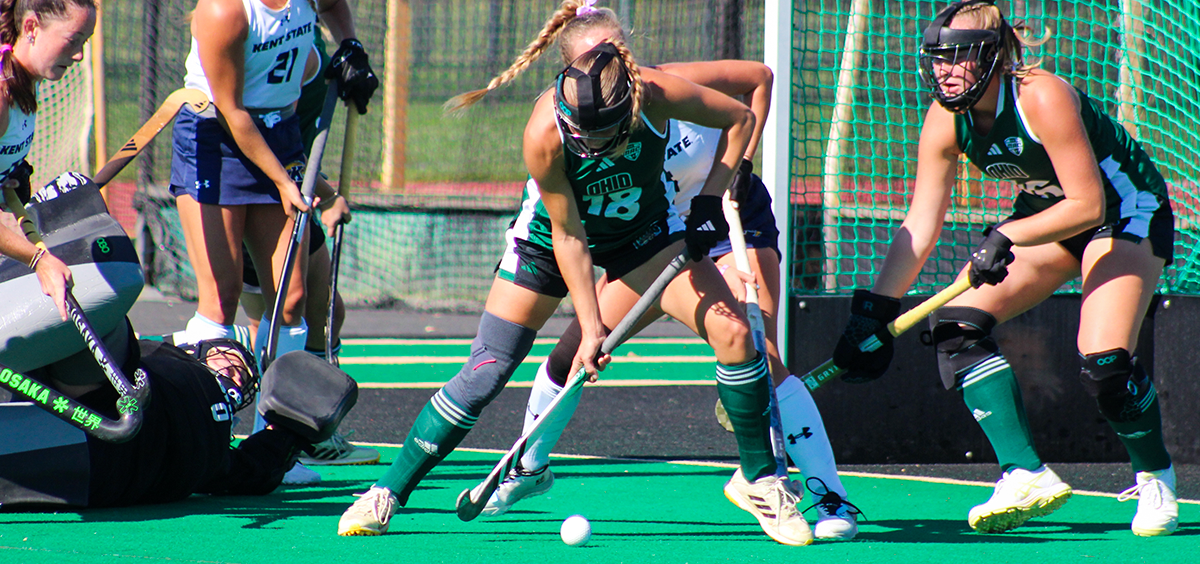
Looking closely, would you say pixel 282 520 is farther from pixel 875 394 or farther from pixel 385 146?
pixel 385 146

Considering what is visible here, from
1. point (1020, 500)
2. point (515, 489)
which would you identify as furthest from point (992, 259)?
point (515, 489)

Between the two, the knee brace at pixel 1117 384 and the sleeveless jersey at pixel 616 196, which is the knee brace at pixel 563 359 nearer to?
the sleeveless jersey at pixel 616 196

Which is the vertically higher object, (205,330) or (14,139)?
(14,139)

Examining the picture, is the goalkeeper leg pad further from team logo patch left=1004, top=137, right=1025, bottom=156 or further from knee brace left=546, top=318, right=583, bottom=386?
team logo patch left=1004, top=137, right=1025, bottom=156

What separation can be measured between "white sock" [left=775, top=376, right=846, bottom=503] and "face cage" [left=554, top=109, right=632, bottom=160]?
950 mm

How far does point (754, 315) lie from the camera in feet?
11.1

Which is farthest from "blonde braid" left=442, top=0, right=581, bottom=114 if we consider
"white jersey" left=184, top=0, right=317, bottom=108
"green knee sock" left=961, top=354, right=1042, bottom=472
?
"green knee sock" left=961, top=354, right=1042, bottom=472

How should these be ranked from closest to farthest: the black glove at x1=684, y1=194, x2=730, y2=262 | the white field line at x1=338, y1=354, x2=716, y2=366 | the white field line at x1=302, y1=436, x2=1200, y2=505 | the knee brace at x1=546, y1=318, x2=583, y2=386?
the black glove at x1=684, y1=194, x2=730, y2=262 → the knee brace at x1=546, y1=318, x2=583, y2=386 → the white field line at x1=302, y1=436, x2=1200, y2=505 → the white field line at x1=338, y1=354, x2=716, y2=366

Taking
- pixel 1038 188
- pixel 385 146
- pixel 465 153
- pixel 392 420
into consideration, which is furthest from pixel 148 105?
pixel 1038 188

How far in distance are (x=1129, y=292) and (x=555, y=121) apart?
167 centimetres

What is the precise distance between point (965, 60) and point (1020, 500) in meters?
1.19

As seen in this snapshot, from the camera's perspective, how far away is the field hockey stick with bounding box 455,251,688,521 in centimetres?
309

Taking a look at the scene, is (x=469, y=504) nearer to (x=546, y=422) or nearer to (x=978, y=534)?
(x=546, y=422)

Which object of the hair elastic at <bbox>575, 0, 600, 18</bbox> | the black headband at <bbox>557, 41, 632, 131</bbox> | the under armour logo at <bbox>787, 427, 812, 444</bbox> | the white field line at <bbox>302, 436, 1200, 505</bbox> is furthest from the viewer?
the white field line at <bbox>302, 436, 1200, 505</bbox>
